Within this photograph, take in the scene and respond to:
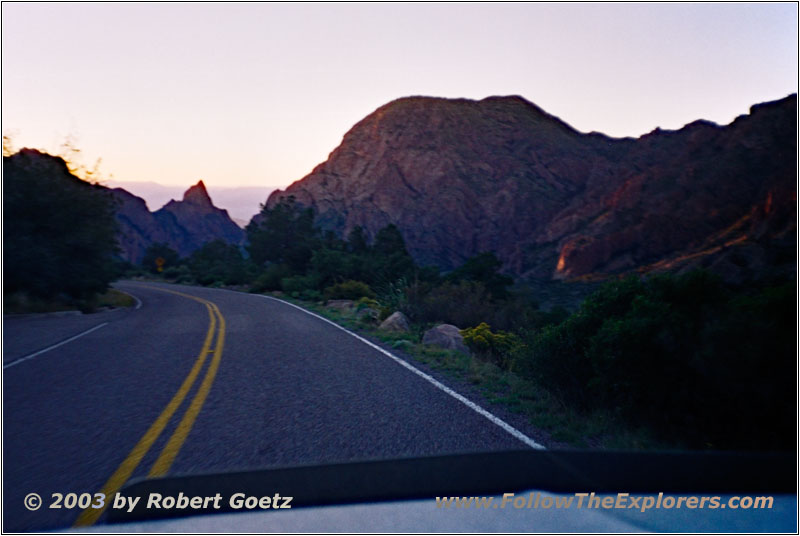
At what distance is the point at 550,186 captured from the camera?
93250mm

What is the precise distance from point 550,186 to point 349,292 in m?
70.3

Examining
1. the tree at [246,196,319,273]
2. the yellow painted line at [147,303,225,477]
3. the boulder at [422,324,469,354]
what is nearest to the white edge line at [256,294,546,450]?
the boulder at [422,324,469,354]

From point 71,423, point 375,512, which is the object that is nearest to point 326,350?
point 71,423

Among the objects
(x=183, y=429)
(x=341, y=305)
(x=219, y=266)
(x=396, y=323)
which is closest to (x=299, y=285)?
(x=341, y=305)

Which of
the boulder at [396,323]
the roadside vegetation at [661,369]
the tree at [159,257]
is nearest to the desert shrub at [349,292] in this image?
the boulder at [396,323]

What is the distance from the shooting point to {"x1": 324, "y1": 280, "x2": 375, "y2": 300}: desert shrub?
30208mm

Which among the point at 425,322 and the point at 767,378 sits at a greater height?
the point at 767,378

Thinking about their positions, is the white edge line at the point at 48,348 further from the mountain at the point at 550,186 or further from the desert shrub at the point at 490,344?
the mountain at the point at 550,186

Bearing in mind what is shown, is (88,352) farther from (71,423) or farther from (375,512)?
(375,512)

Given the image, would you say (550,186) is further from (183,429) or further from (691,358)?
(183,429)

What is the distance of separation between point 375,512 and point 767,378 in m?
3.42

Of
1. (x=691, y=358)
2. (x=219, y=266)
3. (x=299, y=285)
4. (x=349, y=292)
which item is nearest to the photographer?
(x=691, y=358)

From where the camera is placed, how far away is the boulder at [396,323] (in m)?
16.1

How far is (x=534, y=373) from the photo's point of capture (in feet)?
25.9
